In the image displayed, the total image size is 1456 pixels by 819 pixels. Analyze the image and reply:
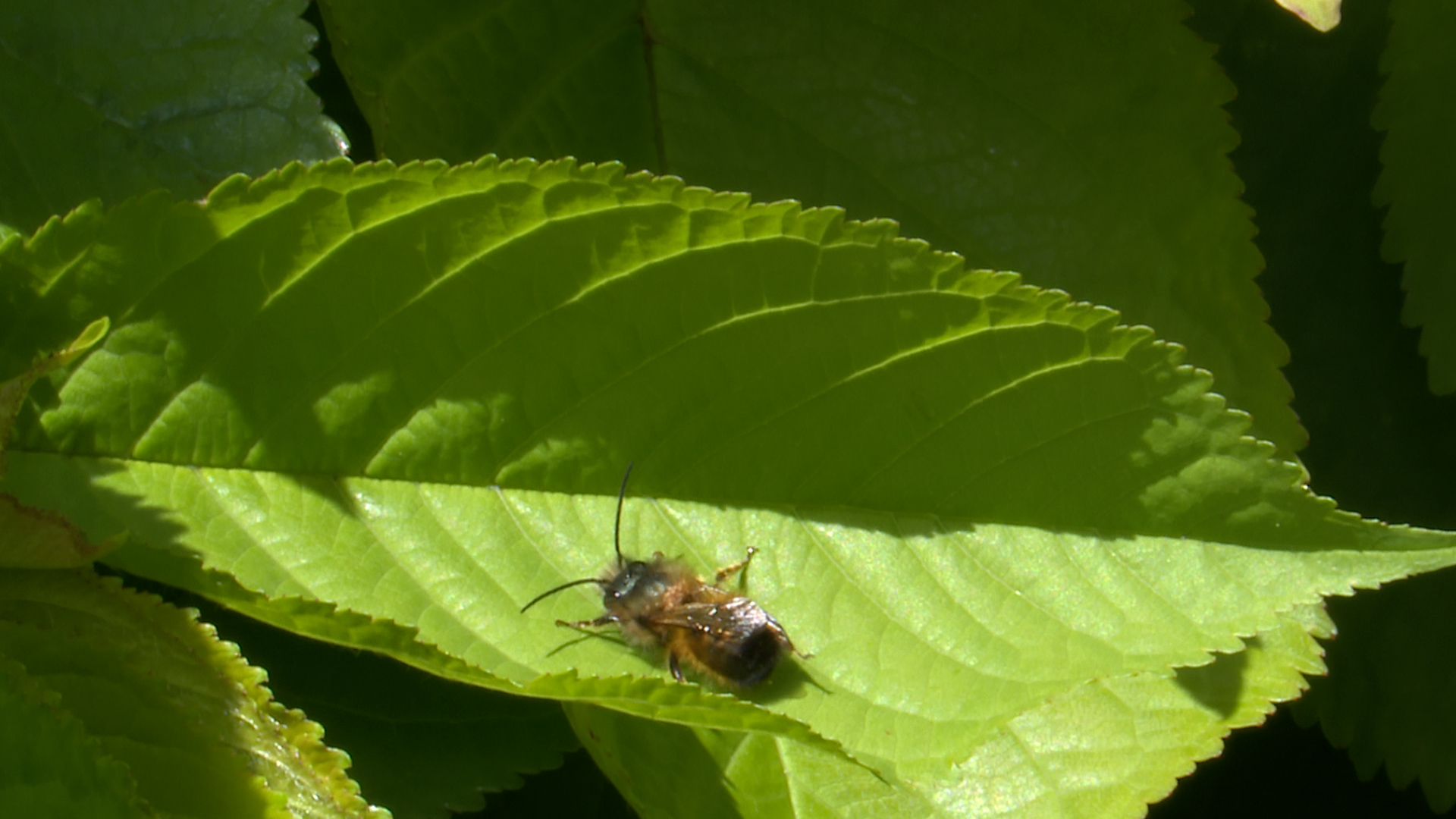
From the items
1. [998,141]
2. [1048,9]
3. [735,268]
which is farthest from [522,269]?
[1048,9]

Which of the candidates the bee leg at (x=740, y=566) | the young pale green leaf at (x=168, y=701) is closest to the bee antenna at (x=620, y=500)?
the bee leg at (x=740, y=566)

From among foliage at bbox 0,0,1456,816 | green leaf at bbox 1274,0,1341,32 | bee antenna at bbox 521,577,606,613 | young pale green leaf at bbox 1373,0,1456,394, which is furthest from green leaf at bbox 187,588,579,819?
young pale green leaf at bbox 1373,0,1456,394

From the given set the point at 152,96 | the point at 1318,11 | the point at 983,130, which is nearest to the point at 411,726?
the point at 152,96

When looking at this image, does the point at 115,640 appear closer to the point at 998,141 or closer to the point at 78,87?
the point at 78,87

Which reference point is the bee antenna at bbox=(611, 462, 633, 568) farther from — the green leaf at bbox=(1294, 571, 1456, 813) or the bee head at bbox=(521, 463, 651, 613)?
the green leaf at bbox=(1294, 571, 1456, 813)

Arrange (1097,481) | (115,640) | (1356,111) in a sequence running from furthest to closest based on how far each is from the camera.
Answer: (1356,111) < (1097,481) < (115,640)
